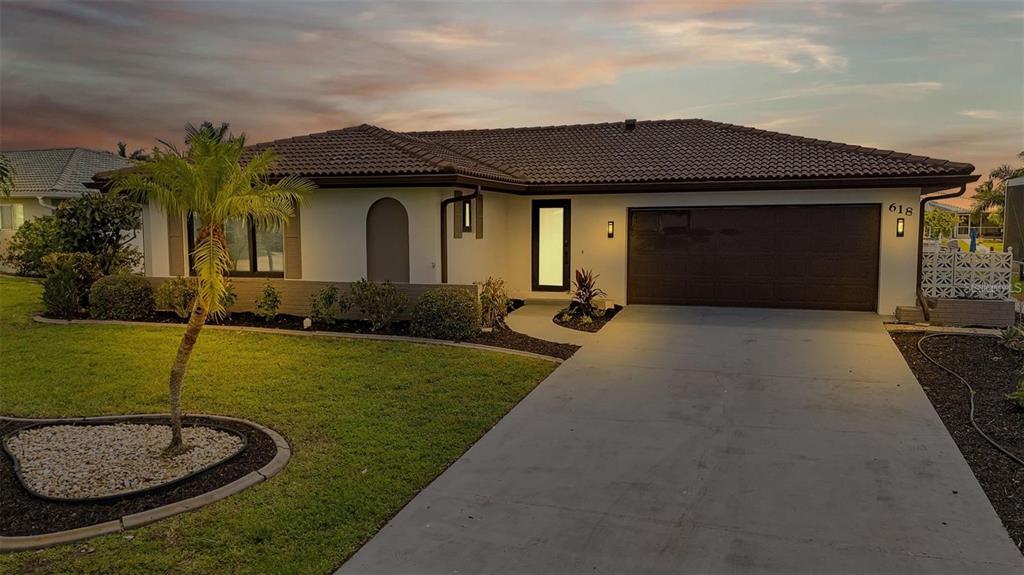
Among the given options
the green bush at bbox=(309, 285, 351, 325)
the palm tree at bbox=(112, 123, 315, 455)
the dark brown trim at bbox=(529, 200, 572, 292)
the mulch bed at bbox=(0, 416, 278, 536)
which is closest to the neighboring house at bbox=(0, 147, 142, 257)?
the green bush at bbox=(309, 285, 351, 325)

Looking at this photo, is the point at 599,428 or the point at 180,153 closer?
the point at 180,153

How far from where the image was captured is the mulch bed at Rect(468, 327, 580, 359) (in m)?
9.80

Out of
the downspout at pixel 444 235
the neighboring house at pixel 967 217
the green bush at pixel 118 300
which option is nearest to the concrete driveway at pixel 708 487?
the downspout at pixel 444 235

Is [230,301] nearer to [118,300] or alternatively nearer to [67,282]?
[118,300]

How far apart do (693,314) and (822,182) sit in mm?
3565

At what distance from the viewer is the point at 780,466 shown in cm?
532

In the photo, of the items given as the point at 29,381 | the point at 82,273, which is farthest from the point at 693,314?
the point at 82,273

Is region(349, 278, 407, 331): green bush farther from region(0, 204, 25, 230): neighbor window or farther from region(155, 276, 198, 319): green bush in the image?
region(0, 204, 25, 230): neighbor window

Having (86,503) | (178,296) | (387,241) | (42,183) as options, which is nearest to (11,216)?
(42,183)

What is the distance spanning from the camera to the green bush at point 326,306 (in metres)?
11.6

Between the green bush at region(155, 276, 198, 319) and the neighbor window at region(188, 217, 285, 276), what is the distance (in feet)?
3.43

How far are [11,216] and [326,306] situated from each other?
21432 mm

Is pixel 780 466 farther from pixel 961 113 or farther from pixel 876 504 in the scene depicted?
pixel 961 113

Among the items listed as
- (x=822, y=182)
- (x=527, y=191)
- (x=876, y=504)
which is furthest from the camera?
(x=527, y=191)
